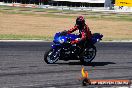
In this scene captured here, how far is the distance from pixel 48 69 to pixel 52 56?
1213 millimetres

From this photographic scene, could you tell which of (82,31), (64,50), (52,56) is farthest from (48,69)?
(82,31)

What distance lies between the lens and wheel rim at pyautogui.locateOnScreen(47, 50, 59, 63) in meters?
15.1

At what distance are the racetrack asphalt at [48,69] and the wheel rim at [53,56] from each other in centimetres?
27

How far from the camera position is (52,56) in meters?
15.1

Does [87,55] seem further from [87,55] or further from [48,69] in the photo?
[48,69]

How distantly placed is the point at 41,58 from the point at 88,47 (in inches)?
81.9

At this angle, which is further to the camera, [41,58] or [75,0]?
[75,0]

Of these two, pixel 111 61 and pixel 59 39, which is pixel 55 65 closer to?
pixel 59 39

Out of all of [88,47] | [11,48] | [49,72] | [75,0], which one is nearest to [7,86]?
[49,72]

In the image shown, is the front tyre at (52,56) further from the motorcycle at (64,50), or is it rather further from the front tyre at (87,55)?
the front tyre at (87,55)

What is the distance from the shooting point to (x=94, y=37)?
16016mm

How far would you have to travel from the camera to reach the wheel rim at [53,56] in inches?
593

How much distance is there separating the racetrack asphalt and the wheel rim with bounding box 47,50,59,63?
10.8 inches

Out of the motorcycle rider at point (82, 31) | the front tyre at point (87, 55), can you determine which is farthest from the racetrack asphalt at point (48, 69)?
the motorcycle rider at point (82, 31)
